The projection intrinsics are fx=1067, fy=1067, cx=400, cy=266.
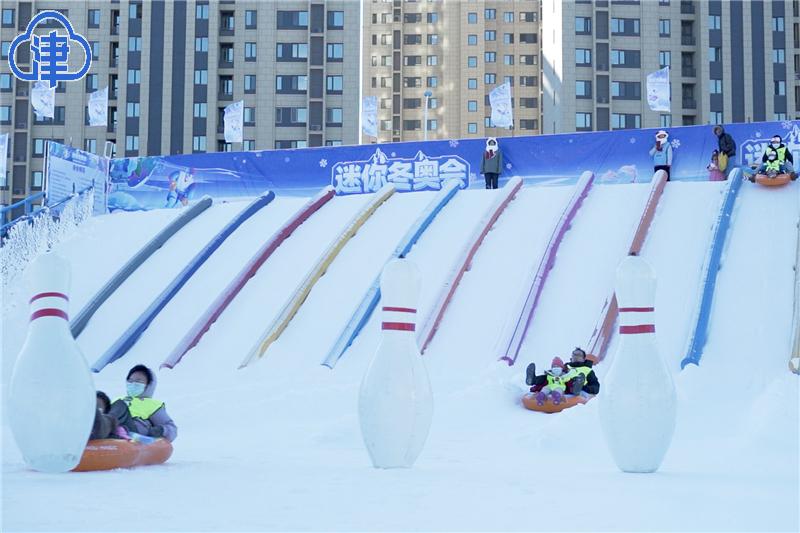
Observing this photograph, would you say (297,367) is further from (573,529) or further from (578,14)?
(578,14)

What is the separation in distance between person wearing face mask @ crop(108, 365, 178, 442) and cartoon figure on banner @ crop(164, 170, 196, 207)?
39.2 ft

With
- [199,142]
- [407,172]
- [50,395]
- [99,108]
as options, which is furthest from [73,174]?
[199,142]

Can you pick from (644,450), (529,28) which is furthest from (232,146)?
(644,450)

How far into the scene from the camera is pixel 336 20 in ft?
157

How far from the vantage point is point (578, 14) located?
49.7 meters

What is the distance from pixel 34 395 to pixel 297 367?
6.39 meters

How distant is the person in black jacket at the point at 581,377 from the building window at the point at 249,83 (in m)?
40.0

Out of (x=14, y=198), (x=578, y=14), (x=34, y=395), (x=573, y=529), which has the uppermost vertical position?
(x=578, y=14)

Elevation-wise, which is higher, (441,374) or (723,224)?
(723,224)

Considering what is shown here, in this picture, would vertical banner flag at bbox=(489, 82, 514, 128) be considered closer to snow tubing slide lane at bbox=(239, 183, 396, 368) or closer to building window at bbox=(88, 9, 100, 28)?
snow tubing slide lane at bbox=(239, 183, 396, 368)

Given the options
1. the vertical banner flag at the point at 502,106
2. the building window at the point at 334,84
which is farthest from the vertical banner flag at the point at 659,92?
the building window at the point at 334,84

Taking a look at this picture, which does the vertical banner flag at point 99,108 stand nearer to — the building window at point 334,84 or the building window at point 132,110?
the building window at point 132,110

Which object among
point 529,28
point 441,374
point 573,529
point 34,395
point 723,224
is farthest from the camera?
point 529,28

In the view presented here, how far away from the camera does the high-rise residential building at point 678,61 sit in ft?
158
